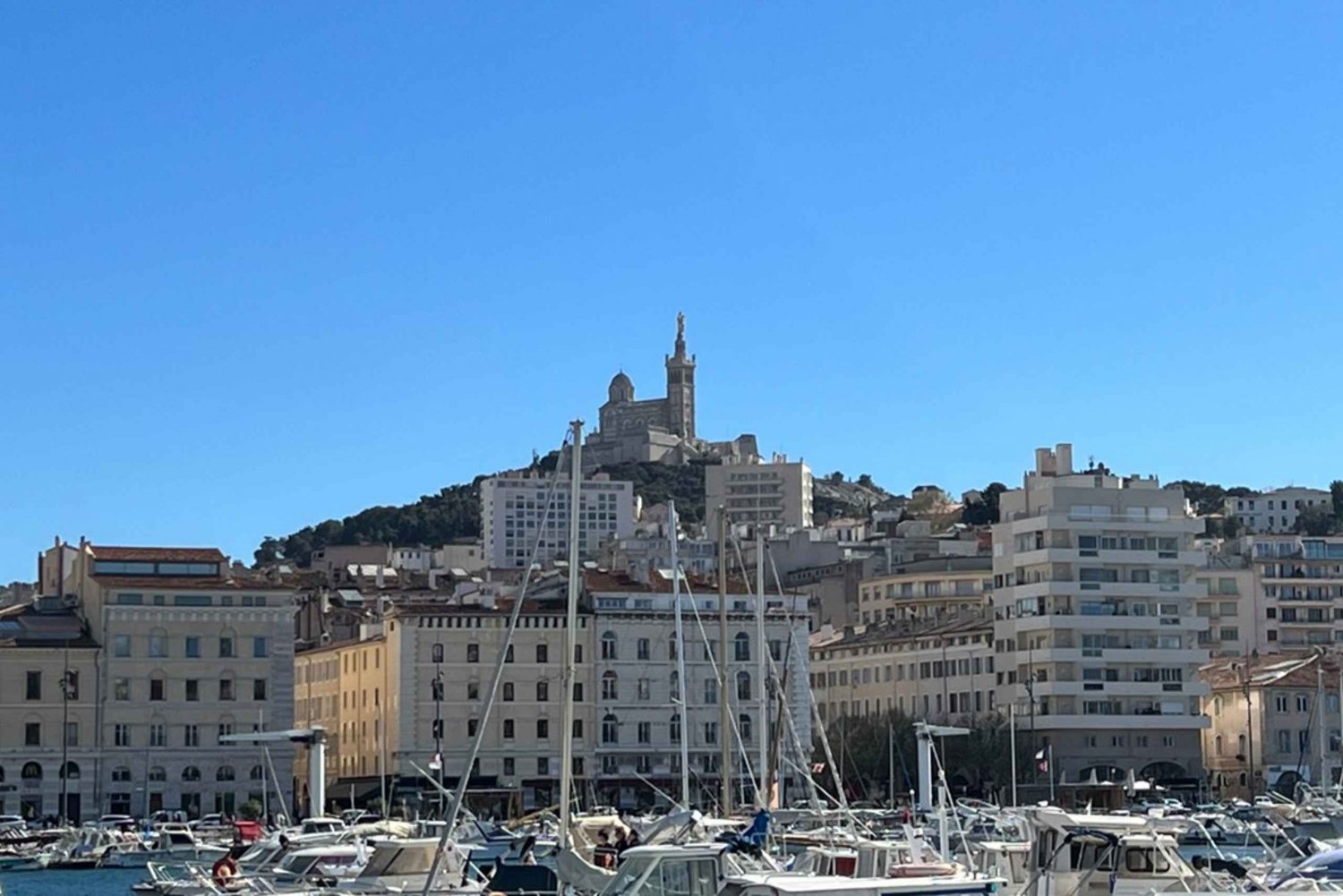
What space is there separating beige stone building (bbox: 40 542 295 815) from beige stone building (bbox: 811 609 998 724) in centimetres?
3276

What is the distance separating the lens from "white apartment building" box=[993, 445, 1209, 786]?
11894 centimetres

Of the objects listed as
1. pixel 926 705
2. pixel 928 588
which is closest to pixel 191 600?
pixel 926 705

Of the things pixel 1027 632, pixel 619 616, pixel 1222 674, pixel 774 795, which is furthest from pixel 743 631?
pixel 774 795

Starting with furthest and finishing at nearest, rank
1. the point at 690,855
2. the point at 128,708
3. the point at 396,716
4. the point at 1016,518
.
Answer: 1. the point at 1016,518
2. the point at 396,716
3. the point at 128,708
4. the point at 690,855

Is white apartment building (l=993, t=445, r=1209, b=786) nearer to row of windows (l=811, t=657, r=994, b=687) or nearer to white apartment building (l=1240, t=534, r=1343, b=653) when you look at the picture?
row of windows (l=811, t=657, r=994, b=687)

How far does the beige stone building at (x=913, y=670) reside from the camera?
411 feet

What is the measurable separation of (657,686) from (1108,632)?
2070cm

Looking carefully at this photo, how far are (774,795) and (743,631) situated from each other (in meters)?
45.6

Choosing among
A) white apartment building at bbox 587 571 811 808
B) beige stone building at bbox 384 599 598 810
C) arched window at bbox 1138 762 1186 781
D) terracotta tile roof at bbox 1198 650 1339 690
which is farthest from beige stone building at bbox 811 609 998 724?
beige stone building at bbox 384 599 598 810

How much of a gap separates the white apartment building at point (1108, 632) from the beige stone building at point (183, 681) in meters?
34.1

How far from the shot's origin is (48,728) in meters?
106

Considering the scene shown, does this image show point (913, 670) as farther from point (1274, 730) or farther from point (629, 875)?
point (629, 875)

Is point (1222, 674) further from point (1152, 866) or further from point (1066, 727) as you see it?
point (1152, 866)

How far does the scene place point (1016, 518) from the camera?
124m
